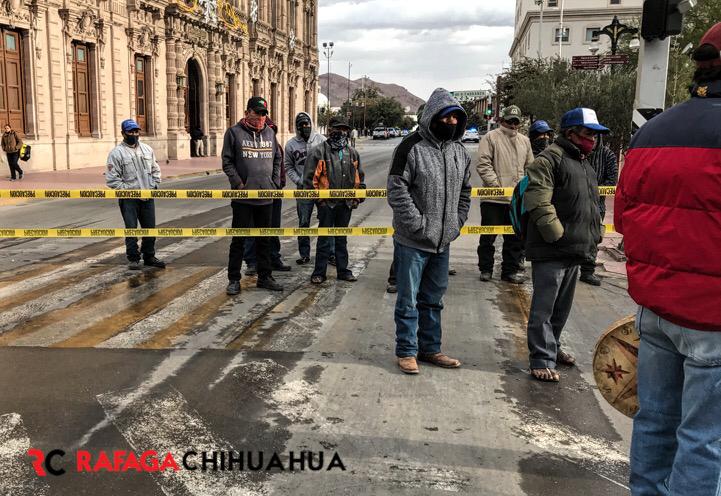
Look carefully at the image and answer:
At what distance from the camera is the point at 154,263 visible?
8727 mm

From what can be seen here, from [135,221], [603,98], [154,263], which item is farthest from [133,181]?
[603,98]

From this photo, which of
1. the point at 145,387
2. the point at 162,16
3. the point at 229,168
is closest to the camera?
the point at 145,387

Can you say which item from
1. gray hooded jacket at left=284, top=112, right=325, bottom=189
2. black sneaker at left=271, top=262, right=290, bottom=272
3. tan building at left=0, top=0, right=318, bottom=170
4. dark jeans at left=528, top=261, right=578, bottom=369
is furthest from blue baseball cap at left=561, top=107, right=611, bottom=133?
tan building at left=0, top=0, right=318, bottom=170

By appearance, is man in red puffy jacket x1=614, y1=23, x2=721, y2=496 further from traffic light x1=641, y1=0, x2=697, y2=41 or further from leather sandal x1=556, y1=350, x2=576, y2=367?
traffic light x1=641, y1=0, x2=697, y2=41

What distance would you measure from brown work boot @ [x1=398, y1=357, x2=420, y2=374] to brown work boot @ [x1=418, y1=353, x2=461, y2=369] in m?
0.19

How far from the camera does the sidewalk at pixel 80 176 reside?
20.1 m

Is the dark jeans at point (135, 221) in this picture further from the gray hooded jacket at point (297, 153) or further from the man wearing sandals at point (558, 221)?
the man wearing sandals at point (558, 221)

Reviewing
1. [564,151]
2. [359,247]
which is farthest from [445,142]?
[359,247]

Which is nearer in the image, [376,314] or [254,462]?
[254,462]

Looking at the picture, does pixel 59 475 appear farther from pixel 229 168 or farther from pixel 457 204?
pixel 229 168

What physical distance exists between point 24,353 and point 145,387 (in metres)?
1.35

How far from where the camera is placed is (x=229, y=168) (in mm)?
7406

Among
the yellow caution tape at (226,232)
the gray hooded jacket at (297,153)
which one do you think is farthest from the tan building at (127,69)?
the gray hooded jacket at (297,153)

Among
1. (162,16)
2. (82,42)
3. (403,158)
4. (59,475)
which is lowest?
(59,475)
